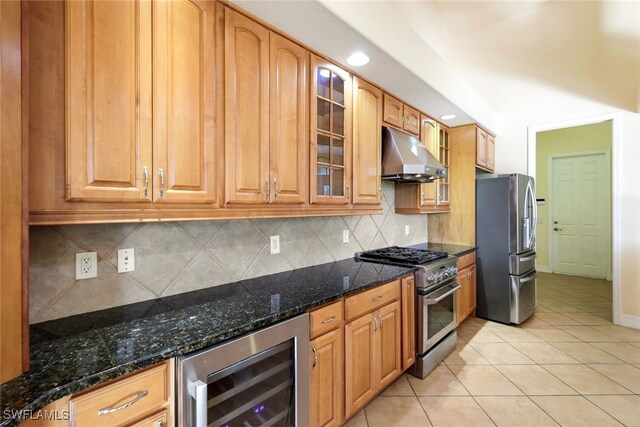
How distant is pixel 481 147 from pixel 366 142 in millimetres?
2130

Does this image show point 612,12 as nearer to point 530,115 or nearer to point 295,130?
point 530,115

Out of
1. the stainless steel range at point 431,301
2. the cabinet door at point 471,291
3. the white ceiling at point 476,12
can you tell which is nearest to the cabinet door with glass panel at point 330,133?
the stainless steel range at point 431,301

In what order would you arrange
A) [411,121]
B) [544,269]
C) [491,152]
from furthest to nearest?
[544,269] → [491,152] → [411,121]

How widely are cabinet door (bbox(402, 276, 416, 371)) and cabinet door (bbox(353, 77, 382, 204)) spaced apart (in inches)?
28.3

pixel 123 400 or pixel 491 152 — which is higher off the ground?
pixel 491 152

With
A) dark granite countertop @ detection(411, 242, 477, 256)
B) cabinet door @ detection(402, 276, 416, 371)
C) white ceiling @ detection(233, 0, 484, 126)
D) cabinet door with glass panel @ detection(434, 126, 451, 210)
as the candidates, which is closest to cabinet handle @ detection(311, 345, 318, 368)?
cabinet door @ detection(402, 276, 416, 371)

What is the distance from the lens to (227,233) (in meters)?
1.80

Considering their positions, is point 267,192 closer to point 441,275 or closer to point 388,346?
point 388,346

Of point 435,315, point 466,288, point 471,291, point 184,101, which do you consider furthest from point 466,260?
point 184,101

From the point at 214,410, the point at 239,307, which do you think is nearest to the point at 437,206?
the point at 239,307

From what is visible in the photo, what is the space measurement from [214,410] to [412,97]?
2662mm

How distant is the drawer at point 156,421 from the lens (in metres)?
0.97

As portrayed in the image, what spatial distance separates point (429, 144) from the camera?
128 inches

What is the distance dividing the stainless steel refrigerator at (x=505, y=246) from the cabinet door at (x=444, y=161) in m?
0.35
